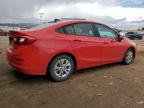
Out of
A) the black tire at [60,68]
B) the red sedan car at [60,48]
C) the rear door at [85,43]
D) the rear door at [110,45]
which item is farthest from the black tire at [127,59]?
the black tire at [60,68]

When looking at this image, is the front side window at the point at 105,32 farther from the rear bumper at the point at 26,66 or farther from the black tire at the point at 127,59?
the rear bumper at the point at 26,66

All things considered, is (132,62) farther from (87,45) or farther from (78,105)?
(78,105)

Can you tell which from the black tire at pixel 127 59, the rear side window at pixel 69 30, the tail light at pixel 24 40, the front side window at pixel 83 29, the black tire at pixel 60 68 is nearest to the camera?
the tail light at pixel 24 40

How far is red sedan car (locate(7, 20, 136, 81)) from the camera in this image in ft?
16.6

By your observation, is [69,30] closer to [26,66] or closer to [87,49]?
[87,49]

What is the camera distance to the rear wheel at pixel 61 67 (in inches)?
209

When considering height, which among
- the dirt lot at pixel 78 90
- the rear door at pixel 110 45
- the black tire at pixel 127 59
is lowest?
the dirt lot at pixel 78 90

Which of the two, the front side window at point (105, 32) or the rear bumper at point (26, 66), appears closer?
the rear bumper at point (26, 66)

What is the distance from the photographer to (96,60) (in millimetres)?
6344

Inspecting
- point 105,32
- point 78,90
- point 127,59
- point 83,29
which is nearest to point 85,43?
point 83,29

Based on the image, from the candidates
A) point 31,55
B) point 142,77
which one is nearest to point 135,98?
point 142,77

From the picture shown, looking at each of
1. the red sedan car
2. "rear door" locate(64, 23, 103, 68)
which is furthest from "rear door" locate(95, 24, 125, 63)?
"rear door" locate(64, 23, 103, 68)

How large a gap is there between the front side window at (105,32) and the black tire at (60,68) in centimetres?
148

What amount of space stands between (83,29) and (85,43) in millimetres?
436
